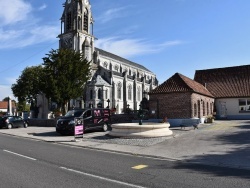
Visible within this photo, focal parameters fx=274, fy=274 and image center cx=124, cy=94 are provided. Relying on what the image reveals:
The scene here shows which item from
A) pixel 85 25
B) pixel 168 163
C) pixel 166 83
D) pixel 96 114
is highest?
pixel 85 25

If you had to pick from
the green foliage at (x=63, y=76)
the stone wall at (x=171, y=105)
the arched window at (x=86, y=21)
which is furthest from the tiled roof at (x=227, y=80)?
the arched window at (x=86, y=21)

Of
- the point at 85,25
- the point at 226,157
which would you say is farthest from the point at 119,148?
the point at 85,25

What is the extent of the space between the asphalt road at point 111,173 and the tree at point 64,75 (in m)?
21.8

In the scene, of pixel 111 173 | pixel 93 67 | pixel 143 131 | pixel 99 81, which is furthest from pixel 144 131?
pixel 93 67

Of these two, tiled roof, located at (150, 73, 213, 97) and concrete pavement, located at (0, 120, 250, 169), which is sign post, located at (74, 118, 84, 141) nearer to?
concrete pavement, located at (0, 120, 250, 169)

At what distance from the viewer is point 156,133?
16.4 m

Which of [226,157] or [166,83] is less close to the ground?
[166,83]

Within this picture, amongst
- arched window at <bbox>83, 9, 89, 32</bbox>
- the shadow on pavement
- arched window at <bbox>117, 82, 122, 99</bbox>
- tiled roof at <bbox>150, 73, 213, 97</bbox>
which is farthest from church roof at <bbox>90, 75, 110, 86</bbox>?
the shadow on pavement

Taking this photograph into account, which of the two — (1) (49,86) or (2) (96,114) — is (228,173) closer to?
(2) (96,114)

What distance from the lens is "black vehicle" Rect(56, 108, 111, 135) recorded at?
19.7 m

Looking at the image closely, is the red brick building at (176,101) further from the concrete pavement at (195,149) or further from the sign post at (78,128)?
the sign post at (78,128)

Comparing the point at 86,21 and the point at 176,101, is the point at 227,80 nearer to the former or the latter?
the point at 176,101

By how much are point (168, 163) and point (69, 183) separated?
3985mm

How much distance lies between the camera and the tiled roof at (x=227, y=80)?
34250 mm
